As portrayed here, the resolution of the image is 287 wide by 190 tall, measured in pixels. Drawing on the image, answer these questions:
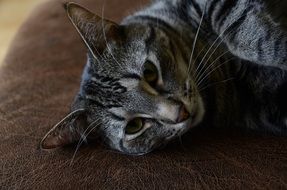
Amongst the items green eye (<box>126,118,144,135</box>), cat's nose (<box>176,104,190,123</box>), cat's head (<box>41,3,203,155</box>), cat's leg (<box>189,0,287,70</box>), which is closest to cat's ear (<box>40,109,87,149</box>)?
cat's head (<box>41,3,203,155</box>)

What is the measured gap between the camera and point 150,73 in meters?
0.97

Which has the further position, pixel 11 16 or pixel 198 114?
pixel 11 16

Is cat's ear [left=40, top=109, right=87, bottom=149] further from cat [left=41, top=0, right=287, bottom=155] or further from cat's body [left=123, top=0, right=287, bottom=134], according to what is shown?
cat's body [left=123, top=0, right=287, bottom=134]

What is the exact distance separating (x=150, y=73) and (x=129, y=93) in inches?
2.5

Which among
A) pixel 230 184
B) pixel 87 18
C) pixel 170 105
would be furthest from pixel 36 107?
pixel 230 184

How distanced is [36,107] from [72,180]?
0.31 m

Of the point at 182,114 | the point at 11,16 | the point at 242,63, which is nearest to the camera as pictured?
the point at 182,114

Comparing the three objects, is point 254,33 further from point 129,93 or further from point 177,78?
point 129,93

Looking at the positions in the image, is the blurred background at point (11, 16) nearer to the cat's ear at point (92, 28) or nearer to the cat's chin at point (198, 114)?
the cat's ear at point (92, 28)

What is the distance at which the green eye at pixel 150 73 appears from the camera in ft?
3.18

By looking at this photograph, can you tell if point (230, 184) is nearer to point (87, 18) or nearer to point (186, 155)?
point (186, 155)

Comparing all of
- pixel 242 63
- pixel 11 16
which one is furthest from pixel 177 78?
pixel 11 16

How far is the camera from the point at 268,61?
94 centimetres

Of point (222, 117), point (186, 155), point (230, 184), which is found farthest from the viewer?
point (222, 117)
